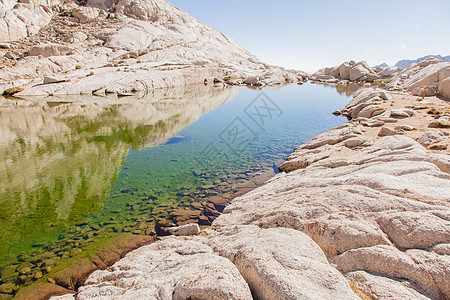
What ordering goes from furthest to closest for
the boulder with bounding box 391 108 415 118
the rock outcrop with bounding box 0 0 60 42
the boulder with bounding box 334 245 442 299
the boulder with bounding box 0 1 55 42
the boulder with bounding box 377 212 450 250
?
the rock outcrop with bounding box 0 0 60 42 → the boulder with bounding box 0 1 55 42 → the boulder with bounding box 391 108 415 118 → the boulder with bounding box 377 212 450 250 → the boulder with bounding box 334 245 442 299

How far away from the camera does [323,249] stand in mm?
5664

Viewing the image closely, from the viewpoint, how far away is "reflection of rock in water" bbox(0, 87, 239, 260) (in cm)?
1108

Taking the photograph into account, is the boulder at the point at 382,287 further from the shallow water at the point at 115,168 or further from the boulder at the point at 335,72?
the boulder at the point at 335,72

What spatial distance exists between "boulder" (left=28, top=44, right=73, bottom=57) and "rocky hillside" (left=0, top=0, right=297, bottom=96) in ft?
0.63

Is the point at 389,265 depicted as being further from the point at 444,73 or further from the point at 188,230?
the point at 444,73

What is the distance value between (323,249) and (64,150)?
20151mm

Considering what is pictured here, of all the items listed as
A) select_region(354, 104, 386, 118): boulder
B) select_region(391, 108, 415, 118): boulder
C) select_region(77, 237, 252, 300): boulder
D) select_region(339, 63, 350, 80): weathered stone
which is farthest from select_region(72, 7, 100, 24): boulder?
select_region(77, 237, 252, 300): boulder

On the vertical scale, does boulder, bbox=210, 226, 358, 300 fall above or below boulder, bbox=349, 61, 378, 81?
below

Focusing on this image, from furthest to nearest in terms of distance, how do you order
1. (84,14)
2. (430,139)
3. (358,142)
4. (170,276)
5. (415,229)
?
(84,14) → (358,142) → (430,139) → (170,276) → (415,229)

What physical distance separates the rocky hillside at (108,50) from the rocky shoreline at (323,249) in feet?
166

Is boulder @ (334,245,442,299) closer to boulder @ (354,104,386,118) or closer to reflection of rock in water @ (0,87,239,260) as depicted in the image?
reflection of rock in water @ (0,87,239,260)

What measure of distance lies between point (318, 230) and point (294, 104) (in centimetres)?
3854

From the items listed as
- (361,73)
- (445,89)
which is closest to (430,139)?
(445,89)

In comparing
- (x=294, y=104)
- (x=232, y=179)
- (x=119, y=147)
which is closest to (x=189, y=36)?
(x=294, y=104)
